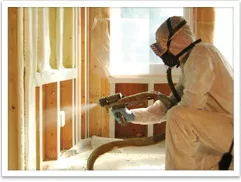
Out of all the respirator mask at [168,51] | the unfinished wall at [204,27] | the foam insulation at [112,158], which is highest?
the unfinished wall at [204,27]

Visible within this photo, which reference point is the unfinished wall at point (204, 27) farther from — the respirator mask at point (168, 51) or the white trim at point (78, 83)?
the respirator mask at point (168, 51)

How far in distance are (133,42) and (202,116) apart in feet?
5.04

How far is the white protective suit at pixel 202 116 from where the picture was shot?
5.28ft

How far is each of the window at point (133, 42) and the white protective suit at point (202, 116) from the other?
1328mm

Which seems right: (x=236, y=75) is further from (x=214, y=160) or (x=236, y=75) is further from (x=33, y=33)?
(x=33, y=33)

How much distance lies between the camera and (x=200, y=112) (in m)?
1.61

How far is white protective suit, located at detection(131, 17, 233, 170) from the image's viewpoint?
5.28 ft

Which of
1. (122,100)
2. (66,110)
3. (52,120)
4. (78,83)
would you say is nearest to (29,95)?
(122,100)

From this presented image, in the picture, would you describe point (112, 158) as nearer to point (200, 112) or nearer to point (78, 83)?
point (78, 83)

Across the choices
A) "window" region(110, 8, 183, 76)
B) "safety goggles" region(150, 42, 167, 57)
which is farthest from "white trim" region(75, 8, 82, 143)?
"safety goggles" region(150, 42, 167, 57)

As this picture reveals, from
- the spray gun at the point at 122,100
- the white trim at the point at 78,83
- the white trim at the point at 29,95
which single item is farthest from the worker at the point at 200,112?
the white trim at the point at 78,83

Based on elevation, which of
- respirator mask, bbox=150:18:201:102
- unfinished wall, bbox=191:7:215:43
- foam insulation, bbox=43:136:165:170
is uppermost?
unfinished wall, bbox=191:7:215:43

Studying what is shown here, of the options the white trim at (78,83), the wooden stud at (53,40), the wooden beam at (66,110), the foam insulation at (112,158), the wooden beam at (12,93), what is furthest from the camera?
the white trim at (78,83)

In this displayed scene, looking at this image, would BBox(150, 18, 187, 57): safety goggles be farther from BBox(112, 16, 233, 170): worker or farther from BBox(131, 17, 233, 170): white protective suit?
BBox(131, 17, 233, 170): white protective suit
